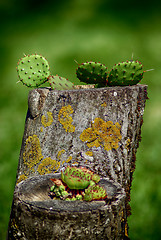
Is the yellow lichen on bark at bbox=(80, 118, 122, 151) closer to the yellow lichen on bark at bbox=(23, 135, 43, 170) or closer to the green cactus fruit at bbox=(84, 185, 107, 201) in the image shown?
the yellow lichen on bark at bbox=(23, 135, 43, 170)

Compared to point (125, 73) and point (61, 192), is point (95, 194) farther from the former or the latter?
point (125, 73)

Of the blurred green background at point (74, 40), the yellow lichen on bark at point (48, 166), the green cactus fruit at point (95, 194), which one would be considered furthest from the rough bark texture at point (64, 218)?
the blurred green background at point (74, 40)

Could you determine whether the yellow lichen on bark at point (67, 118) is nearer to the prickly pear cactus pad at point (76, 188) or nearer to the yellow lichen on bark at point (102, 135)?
the yellow lichen on bark at point (102, 135)

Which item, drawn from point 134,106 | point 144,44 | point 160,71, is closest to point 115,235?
point 134,106

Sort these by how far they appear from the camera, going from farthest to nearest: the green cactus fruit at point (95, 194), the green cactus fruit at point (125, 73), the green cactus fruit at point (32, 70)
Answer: the green cactus fruit at point (32, 70), the green cactus fruit at point (125, 73), the green cactus fruit at point (95, 194)

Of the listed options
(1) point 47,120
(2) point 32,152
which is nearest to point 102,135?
(1) point 47,120

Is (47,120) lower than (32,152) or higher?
higher

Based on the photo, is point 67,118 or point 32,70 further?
point 32,70
